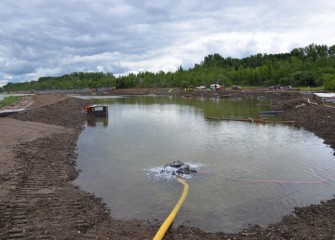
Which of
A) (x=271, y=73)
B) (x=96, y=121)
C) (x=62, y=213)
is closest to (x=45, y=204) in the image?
(x=62, y=213)

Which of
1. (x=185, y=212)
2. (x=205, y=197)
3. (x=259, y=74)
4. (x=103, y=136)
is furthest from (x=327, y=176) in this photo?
(x=259, y=74)

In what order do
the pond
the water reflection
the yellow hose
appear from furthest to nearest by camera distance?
the water reflection, the pond, the yellow hose

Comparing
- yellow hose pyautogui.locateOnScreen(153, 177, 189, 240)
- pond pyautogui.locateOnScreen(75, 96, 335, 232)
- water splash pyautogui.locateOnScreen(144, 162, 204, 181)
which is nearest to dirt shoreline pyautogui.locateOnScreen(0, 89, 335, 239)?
yellow hose pyautogui.locateOnScreen(153, 177, 189, 240)

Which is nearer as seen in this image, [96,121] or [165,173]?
[165,173]

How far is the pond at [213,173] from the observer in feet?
44.6

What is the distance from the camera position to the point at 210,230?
11.8m

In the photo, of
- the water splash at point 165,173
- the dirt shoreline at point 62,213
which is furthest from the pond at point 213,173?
the dirt shoreline at point 62,213

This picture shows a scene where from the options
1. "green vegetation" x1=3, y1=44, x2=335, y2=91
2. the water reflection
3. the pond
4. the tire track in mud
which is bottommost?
the pond

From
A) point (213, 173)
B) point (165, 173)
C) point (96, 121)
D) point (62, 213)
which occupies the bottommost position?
point (213, 173)

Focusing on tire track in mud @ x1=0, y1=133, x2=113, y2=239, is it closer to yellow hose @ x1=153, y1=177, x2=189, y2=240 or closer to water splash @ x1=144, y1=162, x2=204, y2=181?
yellow hose @ x1=153, y1=177, x2=189, y2=240

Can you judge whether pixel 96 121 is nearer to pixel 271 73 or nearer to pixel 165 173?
pixel 165 173

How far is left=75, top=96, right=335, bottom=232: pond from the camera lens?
44.6 feet

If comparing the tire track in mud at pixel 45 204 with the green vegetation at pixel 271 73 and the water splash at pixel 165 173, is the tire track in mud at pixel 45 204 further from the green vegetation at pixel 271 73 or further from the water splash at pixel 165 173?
the green vegetation at pixel 271 73

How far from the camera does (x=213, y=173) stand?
754 inches
